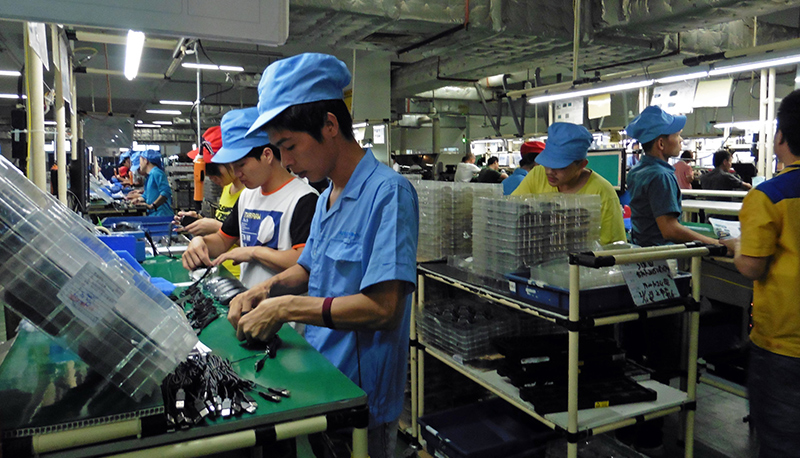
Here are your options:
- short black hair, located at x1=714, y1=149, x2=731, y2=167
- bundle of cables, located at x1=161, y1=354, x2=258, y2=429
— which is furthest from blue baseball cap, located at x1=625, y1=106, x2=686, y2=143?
short black hair, located at x1=714, y1=149, x2=731, y2=167

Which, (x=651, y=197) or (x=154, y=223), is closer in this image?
(x=651, y=197)

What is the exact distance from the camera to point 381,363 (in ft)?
4.91

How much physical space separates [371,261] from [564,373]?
1.35m

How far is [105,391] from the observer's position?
1138mm

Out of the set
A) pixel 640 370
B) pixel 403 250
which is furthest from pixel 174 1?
pixel 640 370

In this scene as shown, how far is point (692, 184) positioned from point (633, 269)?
24.9 feet

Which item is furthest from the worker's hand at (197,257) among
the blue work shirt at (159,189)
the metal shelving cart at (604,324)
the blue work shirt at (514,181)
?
the blue work shirt at (159,189)

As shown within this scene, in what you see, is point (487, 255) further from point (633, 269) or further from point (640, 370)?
point (640, 370)

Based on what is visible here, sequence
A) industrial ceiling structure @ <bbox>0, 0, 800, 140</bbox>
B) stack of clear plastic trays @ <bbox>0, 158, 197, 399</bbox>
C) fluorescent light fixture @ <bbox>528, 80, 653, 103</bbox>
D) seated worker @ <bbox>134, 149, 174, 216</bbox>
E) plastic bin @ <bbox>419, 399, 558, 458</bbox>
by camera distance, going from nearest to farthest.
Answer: stack of clear plastic trays @ <bbox>0, 158, 197, 399</bbox>
plastic bin @ <bbox>419, 399, 558, 458</bbox>
fluorescent light fixture @ <bbox>528, 80, 653, 103</bbox>
industrial ceiling structure @ <bbox>0, 0, 800, 140</bbox>
seated worker @ <bbox>134, 149, 174, 216</bbox>

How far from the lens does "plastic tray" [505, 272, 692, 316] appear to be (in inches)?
82.3

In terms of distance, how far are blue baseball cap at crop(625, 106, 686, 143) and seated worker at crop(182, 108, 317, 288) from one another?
6.73 feet

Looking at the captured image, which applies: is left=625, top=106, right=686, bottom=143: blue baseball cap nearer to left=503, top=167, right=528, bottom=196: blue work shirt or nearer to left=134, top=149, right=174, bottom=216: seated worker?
left=503, top=167, right=528, bottom=196: blue work shirt

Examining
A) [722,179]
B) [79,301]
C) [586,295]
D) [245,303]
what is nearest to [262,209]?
[245,303]

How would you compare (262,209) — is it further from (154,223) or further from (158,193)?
(158,193)
